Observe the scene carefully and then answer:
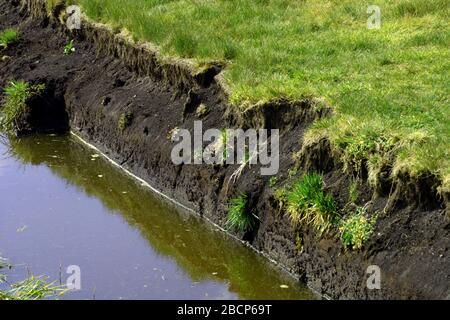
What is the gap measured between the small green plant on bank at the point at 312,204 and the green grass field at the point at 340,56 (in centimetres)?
43

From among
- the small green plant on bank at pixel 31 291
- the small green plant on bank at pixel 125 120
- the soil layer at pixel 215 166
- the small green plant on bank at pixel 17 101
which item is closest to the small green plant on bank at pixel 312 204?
the soil layer at pixel 215 166

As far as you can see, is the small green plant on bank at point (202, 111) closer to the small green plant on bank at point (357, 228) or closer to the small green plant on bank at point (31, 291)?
the small green plant on bank at point (357, 228)

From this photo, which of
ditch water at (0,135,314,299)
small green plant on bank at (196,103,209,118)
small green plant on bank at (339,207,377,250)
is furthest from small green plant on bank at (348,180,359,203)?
small green plant on bank at (196,103,209,118)

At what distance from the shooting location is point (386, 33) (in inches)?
562

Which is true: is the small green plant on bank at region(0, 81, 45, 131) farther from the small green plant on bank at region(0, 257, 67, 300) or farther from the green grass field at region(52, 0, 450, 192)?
the small green plant on bank at region(0, 257, 67, 300)

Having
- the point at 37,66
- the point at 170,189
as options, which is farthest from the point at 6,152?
the point at 170,189

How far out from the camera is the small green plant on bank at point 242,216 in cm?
1148

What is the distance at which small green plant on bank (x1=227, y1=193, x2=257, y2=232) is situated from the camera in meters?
11.5

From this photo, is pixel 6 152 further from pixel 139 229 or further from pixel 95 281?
pixel 95 281

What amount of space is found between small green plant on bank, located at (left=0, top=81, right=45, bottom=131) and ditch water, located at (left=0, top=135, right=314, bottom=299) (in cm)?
162

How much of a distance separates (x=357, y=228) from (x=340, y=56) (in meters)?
4.09

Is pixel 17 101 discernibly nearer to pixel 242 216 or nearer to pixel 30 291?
pixel 242 216

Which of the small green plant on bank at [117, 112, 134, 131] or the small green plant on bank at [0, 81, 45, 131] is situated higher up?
the small green plant on bank at [0, 81, 45, 131]

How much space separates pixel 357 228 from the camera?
32.3 ft
